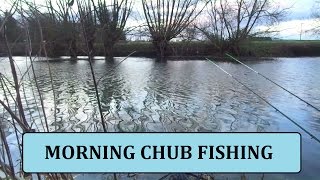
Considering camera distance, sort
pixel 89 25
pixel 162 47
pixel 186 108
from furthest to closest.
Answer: pixel 162 47, pixel 186 108, pixel 89 25

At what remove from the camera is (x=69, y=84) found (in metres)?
14.4

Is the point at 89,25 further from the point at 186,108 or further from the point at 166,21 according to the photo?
the point at 166,21

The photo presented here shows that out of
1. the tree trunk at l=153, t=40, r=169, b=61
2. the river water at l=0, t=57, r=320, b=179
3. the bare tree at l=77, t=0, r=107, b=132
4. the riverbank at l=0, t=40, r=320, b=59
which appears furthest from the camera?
the tree trunk at l=153, t=40, r=169, b=61

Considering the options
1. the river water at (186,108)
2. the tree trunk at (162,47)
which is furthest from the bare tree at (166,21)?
the river water at (186,108)

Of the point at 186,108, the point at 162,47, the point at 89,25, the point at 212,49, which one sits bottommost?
the point at 186,108

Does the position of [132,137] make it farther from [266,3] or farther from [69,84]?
[266,3]

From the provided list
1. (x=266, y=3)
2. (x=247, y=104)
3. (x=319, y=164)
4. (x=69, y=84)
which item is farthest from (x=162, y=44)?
(x=319, y=164)

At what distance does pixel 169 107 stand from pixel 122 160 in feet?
25.9

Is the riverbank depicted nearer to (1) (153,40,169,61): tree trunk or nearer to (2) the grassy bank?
(2) the grassy bank

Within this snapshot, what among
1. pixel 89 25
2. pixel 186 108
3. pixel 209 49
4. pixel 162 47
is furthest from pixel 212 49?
pixel 89 25

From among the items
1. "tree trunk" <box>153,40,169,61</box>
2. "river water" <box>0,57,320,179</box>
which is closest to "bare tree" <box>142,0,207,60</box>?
"tree trunk" <box>153,40,169,61</box>

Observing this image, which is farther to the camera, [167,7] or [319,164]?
[167,7]

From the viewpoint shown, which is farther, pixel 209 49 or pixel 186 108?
pixel 209 49

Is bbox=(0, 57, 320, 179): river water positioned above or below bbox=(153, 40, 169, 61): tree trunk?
below
